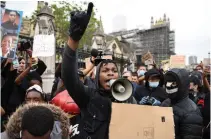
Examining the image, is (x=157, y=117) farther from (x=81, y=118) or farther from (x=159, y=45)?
(x=159, y=45)

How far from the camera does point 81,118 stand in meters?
2.53

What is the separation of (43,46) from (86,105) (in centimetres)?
376

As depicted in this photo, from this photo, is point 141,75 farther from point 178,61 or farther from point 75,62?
point 75,62

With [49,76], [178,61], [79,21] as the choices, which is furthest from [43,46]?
[49,76]

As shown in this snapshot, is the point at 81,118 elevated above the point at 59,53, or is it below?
below

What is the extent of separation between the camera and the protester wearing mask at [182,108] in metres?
2.71

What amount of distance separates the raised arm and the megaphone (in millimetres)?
248

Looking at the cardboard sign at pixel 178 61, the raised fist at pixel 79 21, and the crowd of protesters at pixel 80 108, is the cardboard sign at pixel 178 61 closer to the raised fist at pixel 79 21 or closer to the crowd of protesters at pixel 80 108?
the crowd of protesters at pixel 80 108

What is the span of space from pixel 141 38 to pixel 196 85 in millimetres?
82126

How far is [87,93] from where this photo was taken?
8.32 ft

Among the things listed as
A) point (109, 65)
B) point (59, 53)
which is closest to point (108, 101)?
point (109, 65)

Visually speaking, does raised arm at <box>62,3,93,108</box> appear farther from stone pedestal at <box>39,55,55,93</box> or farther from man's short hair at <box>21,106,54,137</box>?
stone pedestal at <box>39,55,55,93</box>

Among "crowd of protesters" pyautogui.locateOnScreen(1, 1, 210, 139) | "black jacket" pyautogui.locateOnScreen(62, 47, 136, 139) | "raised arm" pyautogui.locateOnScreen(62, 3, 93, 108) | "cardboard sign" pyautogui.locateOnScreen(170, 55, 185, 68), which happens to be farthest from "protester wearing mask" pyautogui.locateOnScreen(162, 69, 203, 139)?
"cardboard sign" pyautogui.locateOnScreen(170, 55, 185, 68)

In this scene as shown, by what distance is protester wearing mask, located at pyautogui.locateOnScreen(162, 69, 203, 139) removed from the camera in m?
2.71
